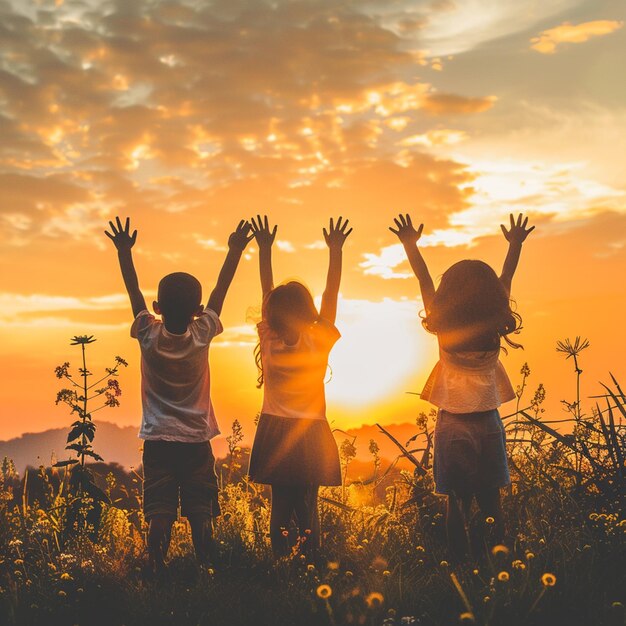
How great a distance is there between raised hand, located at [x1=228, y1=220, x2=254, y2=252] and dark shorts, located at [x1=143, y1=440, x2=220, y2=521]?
1.72 metres

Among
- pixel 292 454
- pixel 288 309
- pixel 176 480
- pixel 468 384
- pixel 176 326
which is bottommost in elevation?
pixel 176 480

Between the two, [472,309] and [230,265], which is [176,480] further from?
[472,309]

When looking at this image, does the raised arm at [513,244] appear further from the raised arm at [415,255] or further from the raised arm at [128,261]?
the raised arm at [128,261]

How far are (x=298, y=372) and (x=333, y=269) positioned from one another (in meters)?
1.01

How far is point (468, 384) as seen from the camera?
5766 millimetres

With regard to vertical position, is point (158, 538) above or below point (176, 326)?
below

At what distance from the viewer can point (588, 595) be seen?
4488 millimetres

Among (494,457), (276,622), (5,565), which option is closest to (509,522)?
(494,457)

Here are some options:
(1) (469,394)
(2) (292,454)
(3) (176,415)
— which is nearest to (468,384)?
(1) (469,394)

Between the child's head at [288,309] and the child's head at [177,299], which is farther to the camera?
the child's head at [288,309]

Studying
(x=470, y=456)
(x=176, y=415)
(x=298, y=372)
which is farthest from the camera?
(x=298, y=372)

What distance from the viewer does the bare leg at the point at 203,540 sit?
5.71 meters

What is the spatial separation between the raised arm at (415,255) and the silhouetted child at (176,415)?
5.85 feet

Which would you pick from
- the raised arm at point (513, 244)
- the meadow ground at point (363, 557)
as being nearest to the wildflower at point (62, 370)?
the meadow ground at point (363, 557)
